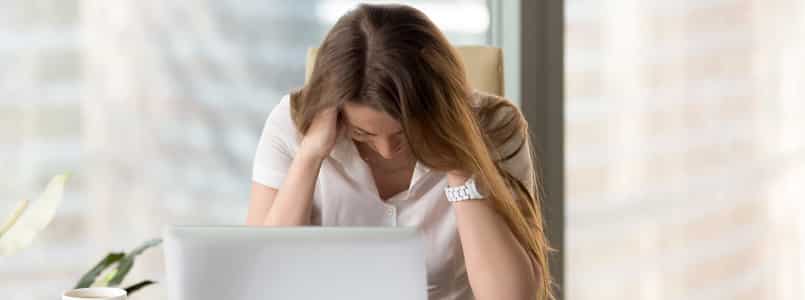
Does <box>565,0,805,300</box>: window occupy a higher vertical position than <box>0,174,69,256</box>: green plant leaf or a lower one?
lower

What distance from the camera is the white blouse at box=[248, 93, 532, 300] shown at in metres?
1.53

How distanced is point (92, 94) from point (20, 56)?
0.15 meters

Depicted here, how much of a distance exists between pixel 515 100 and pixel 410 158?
0.99 meters

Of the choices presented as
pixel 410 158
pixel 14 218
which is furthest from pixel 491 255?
pixel 14 218

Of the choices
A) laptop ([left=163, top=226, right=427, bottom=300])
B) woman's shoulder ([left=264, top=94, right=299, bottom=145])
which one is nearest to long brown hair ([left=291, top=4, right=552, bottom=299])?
woman's shoulder ([left=264, top=94, right=299, bottom=145])

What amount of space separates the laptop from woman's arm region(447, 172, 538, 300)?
0.50 m

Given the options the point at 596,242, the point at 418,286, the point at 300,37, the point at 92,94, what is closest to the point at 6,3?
the point at 92,94

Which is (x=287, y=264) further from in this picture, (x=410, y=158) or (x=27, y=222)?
(x=410, y=158)

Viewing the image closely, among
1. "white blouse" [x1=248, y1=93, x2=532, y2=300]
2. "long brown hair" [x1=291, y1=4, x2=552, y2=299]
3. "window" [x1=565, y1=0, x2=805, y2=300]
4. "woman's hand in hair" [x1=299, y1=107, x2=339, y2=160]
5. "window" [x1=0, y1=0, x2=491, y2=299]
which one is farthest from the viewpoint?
"window" [x1=565, y1=0, x2=805, y2=300]

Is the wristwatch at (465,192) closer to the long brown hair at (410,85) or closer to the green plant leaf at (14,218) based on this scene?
the long brown hair at (410,85)

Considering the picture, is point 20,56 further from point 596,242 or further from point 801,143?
point 801,143

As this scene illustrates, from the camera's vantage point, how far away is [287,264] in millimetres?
892

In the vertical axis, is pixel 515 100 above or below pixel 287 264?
below

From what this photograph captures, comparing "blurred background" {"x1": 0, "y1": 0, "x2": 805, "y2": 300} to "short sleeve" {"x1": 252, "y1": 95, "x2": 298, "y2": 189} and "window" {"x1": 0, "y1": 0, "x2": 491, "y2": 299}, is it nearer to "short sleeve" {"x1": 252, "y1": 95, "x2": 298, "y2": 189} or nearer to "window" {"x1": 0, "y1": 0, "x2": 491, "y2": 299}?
"window" {"x1": 0, "y1": 0, "x2": 491, "y2": 299}
